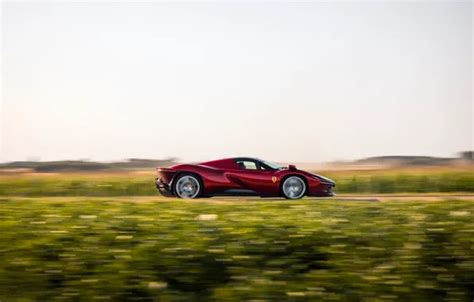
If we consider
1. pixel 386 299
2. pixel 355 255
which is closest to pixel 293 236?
pixel 355 255

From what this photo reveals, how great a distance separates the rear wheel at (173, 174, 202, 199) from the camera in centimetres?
809

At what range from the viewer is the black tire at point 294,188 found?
828 centimetres

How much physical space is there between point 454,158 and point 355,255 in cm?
364

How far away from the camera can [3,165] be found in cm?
701

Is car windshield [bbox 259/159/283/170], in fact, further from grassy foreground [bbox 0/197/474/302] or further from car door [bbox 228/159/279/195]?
grassy foreground [bbox 0/197/474/302]

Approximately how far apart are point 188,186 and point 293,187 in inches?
55.4

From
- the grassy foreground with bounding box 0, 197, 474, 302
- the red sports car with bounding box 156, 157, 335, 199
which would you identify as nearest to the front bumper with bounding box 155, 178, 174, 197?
the red sports car with bounding box 156, 157, 335, 199

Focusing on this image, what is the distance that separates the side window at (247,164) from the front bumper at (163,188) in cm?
94

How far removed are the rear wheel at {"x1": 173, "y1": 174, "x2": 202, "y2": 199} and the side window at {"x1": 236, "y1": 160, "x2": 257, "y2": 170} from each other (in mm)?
663

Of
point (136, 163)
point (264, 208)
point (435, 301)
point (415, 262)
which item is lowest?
point (435, 301)

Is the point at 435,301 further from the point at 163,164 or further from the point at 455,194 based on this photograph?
the point at 163,164

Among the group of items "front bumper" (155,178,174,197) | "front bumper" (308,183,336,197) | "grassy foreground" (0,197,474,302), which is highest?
"front bumper" (155,178,174,197)

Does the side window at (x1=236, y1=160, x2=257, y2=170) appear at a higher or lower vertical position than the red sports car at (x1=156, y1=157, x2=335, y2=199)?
higher

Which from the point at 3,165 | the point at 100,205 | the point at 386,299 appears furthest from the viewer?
the point at 3,165
